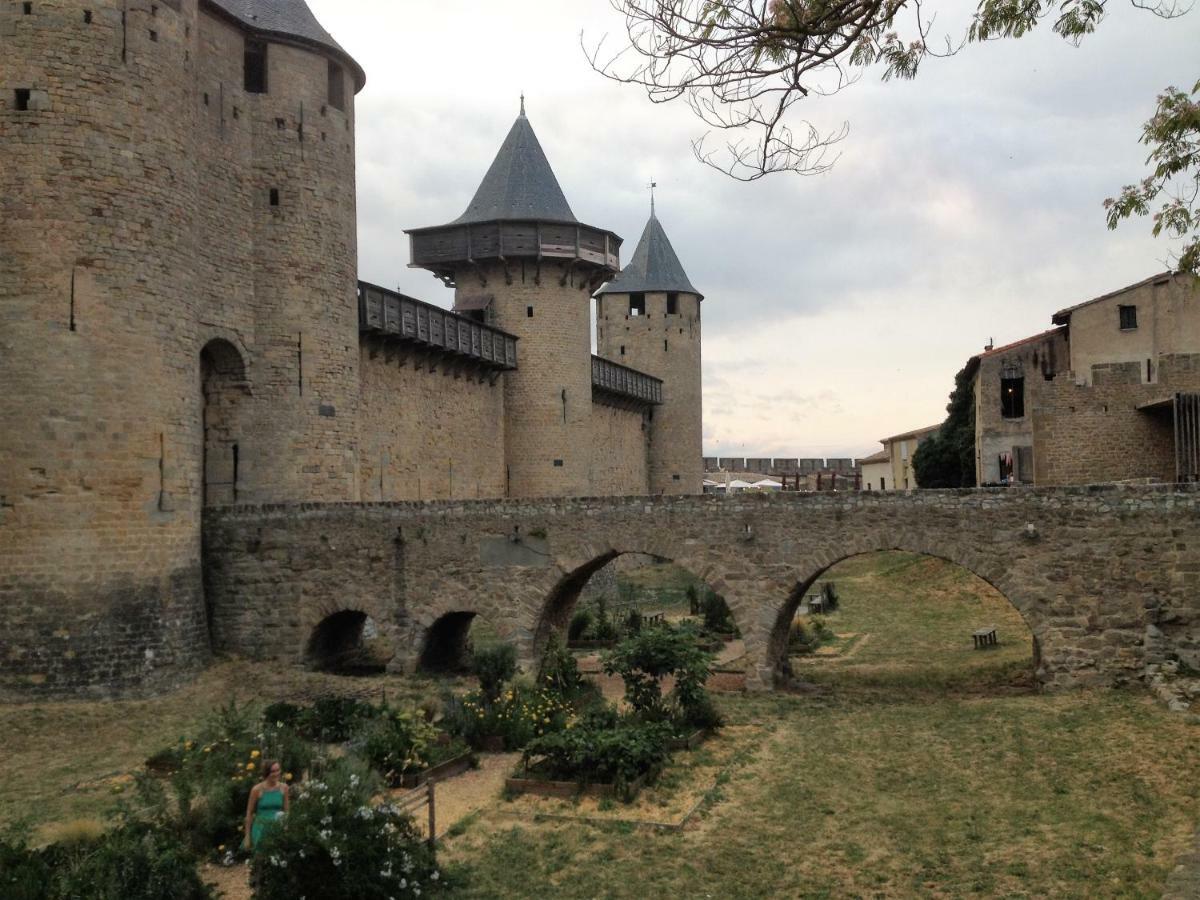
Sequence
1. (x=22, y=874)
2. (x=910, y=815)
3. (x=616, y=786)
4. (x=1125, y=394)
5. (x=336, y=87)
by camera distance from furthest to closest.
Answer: (x=1125, y=394) → (x=336, y=87) → (x=616, y=786) → (x=910, y=815) → (x=22, y=874)

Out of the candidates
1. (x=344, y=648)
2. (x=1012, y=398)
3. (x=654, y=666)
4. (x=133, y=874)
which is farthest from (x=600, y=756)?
(x=1012, y=398)

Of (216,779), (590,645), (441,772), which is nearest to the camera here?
(216,779)

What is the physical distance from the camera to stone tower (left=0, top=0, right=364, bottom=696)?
639 inches

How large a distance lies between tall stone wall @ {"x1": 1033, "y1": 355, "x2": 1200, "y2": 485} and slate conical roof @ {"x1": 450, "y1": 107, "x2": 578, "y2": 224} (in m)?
14.2

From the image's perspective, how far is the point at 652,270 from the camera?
4412 centimetres

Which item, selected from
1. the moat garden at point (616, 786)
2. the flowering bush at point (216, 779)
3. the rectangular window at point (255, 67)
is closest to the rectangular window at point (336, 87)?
the rectangular window at point (255, 67)

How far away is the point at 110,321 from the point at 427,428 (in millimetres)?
11484

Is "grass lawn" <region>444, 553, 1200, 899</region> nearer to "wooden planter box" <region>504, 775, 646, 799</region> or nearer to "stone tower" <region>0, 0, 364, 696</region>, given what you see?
"wooden planter box" <region>504, 775, 646, 799</region>

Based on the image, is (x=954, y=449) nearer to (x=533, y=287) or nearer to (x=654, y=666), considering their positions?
(x=533, y=287)

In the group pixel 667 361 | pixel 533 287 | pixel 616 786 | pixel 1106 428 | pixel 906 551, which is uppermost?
pixel 533 287

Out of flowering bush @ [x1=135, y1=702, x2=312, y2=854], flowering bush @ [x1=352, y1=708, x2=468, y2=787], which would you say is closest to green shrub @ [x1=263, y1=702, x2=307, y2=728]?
flowering bush @ [x1=135, y1=702, x2=312, y2=854]

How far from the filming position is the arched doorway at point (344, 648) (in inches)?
800

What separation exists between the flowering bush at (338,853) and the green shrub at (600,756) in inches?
129

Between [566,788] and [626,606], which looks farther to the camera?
[626,606]
